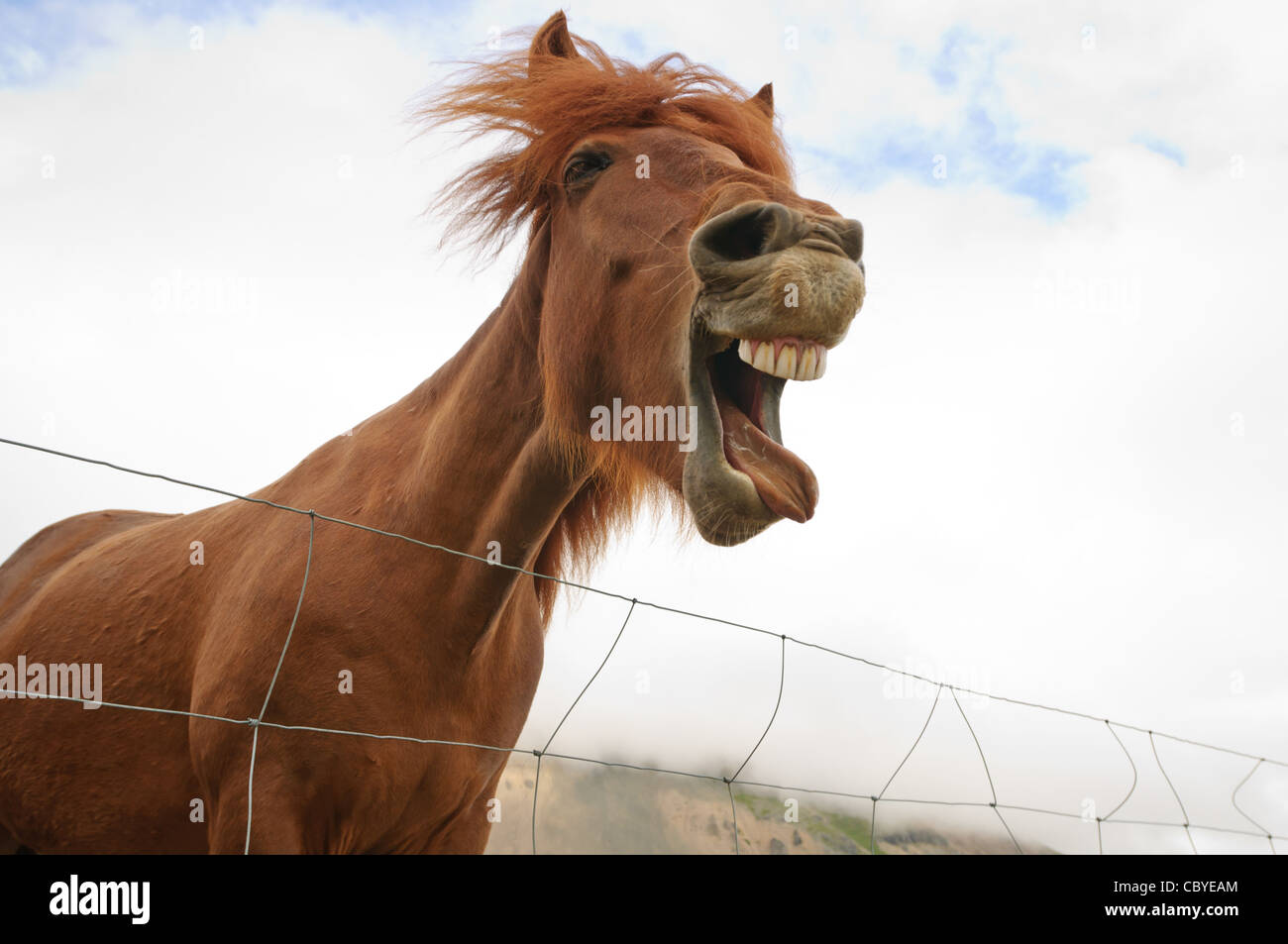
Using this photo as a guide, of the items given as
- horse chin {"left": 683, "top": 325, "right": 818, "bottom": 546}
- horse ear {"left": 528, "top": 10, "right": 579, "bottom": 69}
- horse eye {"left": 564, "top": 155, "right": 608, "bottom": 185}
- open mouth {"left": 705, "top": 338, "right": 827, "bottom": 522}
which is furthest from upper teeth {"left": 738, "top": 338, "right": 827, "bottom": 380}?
horse ear {"left": 528, "top": 10, "right": 579, "bottom": 69}

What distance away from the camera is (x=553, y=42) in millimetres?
2975

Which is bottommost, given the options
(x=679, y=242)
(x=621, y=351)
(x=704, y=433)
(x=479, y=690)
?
(x=479, y=690)

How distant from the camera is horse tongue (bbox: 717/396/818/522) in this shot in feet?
6.92

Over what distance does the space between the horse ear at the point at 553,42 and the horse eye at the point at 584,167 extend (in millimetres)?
477

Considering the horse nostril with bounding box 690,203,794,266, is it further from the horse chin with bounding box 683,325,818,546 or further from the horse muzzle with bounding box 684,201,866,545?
the horse chin with bounding box 683,325,818,546

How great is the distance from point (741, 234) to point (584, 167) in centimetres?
77

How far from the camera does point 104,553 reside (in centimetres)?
355

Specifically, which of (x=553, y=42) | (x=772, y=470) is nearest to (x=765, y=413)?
(x=772, y=470)

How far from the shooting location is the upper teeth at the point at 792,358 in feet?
6.73

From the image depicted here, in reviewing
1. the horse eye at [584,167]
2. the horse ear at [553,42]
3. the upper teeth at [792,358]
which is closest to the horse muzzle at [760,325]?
the upper teeth at [792,358]

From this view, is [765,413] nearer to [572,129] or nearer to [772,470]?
[772,470]
